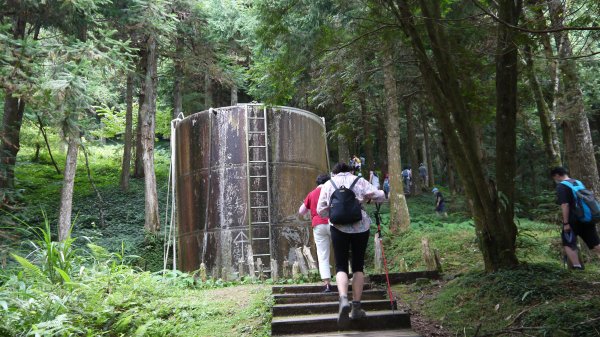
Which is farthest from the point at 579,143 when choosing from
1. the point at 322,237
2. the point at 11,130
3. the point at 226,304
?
the point at 11,130

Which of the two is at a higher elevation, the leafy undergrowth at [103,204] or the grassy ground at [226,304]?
the leafy undergrowth at [103,204]

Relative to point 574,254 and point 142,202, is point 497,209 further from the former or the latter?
point 142,202

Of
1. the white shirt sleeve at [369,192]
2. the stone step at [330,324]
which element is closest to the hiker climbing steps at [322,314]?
the stone step at [330,324]

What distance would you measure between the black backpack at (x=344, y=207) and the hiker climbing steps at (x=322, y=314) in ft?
3.85

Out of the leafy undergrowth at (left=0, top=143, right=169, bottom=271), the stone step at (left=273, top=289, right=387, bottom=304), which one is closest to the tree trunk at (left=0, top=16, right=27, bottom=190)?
the leafy undergrowth at (left=0, top=143, right=169, bottom=271)

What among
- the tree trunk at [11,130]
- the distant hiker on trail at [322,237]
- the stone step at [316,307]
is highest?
the tree trunk at [11,130]

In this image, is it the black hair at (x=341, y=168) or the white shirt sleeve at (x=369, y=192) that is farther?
the black hair at (x=341, y=168)

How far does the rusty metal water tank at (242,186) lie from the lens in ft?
38.7

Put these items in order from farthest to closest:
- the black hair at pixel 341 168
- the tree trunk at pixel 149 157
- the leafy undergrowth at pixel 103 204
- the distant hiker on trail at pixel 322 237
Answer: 1. the tree trunk at pixel 149 157
2. the leafy undergrowth at pixel 103 204
3. the distant hiker on trail at pixel 322 237
4. the black hair at pixel 341 168

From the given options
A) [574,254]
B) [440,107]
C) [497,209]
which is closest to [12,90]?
[440,107]

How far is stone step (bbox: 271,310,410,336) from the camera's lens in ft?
18.5

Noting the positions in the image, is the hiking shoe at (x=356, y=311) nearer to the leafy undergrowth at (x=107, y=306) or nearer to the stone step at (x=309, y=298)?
the leafy undergrowth at (x=107, y=306)

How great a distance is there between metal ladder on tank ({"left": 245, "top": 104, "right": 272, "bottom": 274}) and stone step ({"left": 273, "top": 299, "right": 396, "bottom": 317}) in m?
5.24

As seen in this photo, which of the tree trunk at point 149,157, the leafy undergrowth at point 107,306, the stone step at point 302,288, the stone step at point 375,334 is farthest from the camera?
the tree trunk at point 149,157
